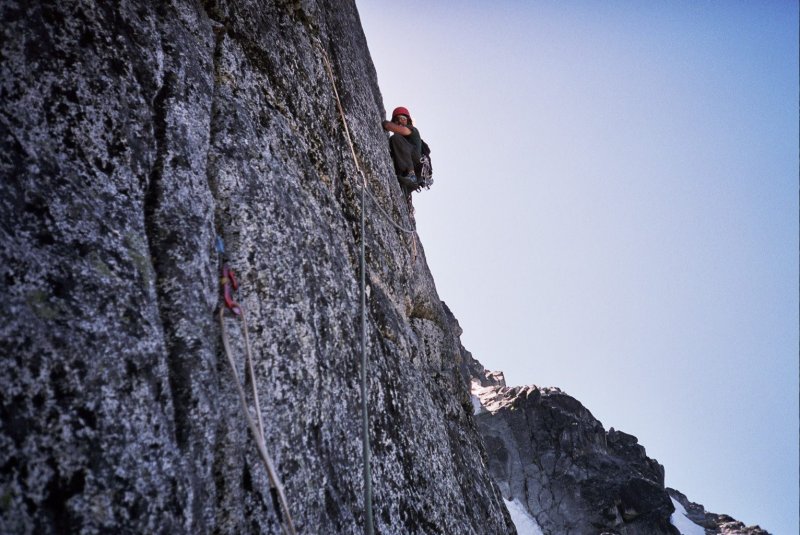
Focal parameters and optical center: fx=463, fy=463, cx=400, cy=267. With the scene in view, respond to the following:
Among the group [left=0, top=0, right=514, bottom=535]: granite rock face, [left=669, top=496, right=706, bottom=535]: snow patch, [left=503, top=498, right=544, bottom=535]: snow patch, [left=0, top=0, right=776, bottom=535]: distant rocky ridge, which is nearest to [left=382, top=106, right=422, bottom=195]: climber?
[left=0, top=0, right=776, bottom=535]: distant rocky ridge

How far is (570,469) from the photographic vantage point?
39.4m

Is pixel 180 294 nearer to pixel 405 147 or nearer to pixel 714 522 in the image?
pixel 405 147

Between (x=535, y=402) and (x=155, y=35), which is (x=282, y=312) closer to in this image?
(x=155, y=35)

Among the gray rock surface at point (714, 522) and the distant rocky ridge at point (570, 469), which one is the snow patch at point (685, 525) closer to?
the gray rock surface at point (714, 522)

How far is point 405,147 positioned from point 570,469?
38.3 metres

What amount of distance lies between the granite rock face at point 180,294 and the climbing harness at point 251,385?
75 millimetres

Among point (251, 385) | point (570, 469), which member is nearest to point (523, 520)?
point (570, 469)

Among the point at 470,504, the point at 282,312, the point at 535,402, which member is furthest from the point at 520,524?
the point at 282,312

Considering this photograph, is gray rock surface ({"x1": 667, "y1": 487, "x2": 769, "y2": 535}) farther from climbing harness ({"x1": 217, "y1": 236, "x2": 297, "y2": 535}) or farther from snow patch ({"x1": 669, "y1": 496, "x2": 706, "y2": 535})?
climbing harness ({"x1": 217, "y1": 236, "x2": 297, "y2": 535})

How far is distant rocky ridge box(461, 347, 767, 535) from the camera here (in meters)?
36.7

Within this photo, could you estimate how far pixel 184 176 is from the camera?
363 centimetres

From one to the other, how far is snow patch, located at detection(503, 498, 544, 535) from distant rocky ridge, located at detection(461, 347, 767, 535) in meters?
0.48

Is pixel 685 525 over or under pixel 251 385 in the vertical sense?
under

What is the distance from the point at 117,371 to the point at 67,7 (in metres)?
2.58
